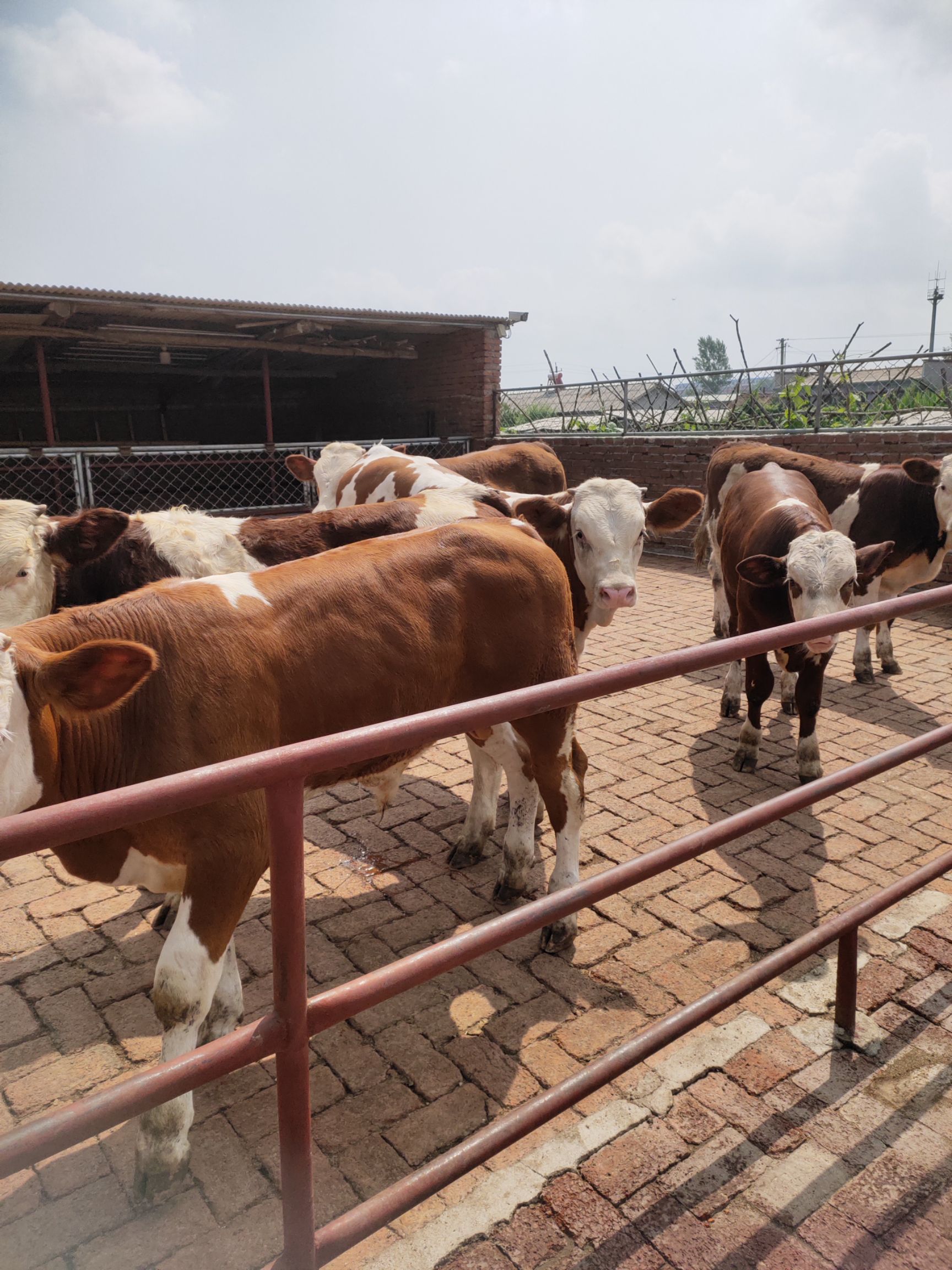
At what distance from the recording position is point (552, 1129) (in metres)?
2.57

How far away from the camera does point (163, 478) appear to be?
45.7 ft

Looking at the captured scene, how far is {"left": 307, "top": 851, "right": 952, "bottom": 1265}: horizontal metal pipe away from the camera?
159 centimetres

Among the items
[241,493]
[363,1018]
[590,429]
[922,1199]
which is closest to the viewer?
[922,1199]

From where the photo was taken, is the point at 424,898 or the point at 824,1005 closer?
the point at 824,1005

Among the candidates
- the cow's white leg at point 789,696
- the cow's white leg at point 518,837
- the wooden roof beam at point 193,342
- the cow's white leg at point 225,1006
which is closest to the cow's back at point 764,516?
the cow's white leg at point 789,696

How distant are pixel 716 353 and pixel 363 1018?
3471 inches

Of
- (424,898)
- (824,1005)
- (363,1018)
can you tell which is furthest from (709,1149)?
(424,898)

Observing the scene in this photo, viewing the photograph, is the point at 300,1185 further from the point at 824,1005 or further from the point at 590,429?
the point at 590,429

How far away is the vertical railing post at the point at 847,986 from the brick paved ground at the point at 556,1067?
0.07m

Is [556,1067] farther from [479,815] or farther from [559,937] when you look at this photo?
[479,815]

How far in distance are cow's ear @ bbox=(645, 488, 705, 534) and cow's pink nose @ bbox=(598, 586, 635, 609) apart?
2.05 ft

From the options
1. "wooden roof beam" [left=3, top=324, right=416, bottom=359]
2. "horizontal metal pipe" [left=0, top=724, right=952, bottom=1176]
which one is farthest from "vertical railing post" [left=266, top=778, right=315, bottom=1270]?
"wooden roof beam" [left=3, top=324, right=416, bottom=359]

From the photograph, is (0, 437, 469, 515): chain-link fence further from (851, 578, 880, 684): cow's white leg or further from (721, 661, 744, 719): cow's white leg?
(851, 578, 880, 684): cow's white leg

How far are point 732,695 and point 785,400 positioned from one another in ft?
31.5
